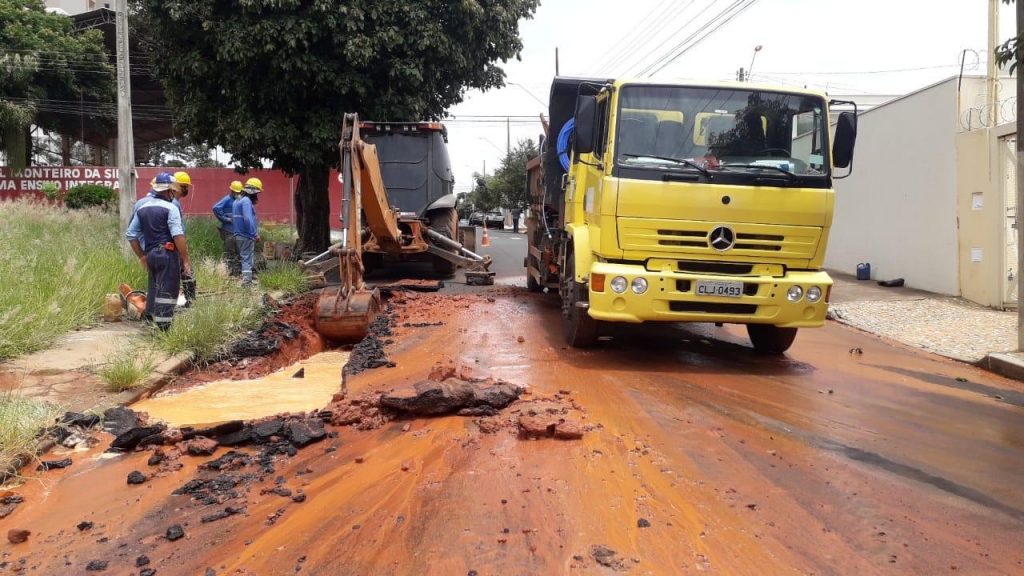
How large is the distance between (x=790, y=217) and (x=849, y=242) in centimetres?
1019

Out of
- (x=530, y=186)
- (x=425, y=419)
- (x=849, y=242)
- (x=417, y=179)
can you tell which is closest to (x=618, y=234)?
(x=425, y=419)

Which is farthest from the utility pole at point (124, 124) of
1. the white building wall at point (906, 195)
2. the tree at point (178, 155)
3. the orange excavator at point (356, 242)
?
the tree at point (178, 155)

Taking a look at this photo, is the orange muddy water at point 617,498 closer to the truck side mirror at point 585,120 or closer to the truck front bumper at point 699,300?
the truck front bumper at point 699,300

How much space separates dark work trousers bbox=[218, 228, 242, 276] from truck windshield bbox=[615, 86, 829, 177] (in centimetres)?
791

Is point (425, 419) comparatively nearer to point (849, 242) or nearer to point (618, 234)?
point (618, 234)

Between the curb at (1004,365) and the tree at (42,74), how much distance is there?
30267 millimetres

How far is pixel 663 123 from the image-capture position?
21.8 ft

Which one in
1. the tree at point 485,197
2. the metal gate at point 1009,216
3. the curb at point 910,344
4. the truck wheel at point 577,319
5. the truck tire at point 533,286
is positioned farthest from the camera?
the tree at point 485,197

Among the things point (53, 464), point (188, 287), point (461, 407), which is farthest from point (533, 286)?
point (53, 464)

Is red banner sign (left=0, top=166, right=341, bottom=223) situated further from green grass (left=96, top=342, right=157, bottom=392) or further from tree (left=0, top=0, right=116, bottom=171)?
green grass (left=96, top=342, right=157, bottom=392)

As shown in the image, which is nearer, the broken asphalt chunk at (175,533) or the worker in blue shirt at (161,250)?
the broken asphalt chunk at (175,533)

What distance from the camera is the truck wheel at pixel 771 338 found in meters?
7.46

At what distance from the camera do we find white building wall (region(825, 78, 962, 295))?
40.2 feet

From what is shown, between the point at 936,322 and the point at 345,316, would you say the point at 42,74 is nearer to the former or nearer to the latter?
the point at 345,316
